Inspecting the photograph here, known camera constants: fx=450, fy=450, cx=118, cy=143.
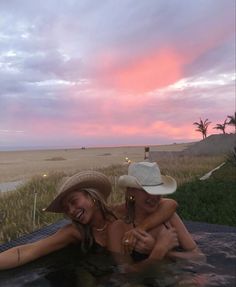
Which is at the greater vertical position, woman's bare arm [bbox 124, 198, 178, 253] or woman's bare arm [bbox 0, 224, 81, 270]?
woman's bare arm [bbox 124, 198, 178, 253]

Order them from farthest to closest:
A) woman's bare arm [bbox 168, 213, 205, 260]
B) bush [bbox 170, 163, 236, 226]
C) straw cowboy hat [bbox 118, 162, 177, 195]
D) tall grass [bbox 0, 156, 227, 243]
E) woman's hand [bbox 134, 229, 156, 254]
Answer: bush [bbox 170, 163, 236, 226]
tall grass [bbox 0, 156, 227, 243]
woman's bare arm [bbox 168, 213, 205, 260]
straw cowboy hat [bbox 118, 162, 177, 195]
woman's hand [bbox 134, 229, 156, 254]

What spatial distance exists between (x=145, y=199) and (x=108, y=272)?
0.89m

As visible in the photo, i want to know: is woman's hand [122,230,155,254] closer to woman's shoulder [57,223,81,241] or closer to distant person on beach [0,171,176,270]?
distant person on beach [0,171,176,270]

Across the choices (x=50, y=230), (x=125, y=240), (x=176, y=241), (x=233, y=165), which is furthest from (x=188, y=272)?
(x=233, y=165)

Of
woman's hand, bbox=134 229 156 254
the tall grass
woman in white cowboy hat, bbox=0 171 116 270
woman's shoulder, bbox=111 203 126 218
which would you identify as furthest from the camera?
the tall grass

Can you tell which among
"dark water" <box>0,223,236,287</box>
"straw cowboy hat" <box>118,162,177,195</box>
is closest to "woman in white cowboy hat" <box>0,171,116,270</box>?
"dark water" <box>0,223,236,287</box>

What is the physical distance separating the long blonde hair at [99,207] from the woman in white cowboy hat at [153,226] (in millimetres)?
124

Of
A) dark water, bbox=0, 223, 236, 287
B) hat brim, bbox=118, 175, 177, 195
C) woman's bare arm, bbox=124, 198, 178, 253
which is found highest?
hat brim, bbox=118, 175, 177, 195

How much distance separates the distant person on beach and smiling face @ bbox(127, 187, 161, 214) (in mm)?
80

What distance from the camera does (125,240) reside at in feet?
14.2

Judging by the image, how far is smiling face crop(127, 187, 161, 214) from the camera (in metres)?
4.39

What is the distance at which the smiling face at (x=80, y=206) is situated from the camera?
4.38m

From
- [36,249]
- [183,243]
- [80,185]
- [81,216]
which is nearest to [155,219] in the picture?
[183,243]

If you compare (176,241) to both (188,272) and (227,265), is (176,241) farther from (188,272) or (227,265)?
(227,265)
